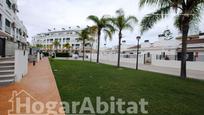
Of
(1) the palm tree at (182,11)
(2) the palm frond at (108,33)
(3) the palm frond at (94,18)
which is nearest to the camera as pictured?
(1) the palm tree at (182,11)

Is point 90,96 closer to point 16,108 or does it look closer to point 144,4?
point 16,108

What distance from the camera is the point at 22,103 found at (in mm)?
6906

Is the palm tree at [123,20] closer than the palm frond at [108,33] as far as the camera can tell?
Yes

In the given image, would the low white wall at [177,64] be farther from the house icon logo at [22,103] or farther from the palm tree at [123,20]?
the house icon logo at [22,103]

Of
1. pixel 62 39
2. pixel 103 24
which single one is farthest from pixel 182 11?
pixel 62 39

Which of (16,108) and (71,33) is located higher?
(71,33)

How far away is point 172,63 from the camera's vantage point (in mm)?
31703

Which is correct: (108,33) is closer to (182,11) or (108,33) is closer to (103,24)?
(103,24)

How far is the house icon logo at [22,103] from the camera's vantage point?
6036 millimetres

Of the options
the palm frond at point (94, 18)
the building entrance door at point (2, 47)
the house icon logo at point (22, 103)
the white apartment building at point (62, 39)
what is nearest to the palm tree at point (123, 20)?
the palm frond at point (94, 18)

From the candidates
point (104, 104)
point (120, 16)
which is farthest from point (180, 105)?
point (120, 16)

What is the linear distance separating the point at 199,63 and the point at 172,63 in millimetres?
4863

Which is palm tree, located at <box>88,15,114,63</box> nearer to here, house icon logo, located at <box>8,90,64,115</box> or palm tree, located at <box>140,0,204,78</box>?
palm tree, located at <box>140,0,204,78</box>

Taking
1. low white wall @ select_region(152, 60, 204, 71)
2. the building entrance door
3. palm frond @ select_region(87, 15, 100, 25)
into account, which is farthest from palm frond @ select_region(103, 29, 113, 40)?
the building entrance door
